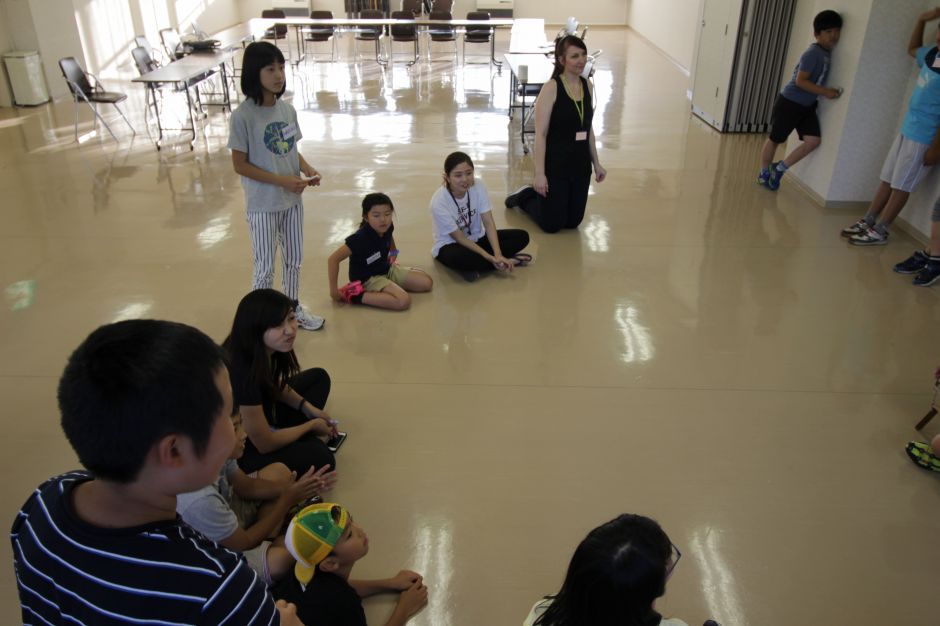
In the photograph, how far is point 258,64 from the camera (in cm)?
316

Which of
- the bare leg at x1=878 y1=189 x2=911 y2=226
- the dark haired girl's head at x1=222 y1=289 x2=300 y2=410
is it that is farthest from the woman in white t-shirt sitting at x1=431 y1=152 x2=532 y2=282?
the bare leg at x1=878 y1=189 x2=911 y2=226

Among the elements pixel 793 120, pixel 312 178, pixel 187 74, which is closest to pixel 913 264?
pixel 793 120

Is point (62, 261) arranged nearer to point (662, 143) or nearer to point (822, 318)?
point (822, 318)

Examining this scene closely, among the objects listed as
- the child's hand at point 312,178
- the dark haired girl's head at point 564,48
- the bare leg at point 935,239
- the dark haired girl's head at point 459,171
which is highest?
the dark haired girl's head at point 564,48

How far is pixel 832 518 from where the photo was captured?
256 cm

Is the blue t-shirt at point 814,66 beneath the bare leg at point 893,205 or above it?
above

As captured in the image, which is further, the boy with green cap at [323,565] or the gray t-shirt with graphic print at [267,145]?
the gray t-shirt with graphic print at [267,145]

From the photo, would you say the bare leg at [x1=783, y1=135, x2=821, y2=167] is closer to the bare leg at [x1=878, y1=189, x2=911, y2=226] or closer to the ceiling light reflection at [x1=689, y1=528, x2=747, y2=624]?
the bare leg at [x1=878, y1=189, x2=911, y2=226]

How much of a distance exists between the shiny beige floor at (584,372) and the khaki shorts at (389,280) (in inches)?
6.3

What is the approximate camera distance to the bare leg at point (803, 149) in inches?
224

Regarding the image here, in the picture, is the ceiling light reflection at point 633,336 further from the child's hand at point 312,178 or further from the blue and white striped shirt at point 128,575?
the blue and white striped shirt at point 128,575

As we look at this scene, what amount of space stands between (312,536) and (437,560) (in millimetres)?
629

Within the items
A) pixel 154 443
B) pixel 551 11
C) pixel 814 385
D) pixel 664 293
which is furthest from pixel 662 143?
pixel 551 11

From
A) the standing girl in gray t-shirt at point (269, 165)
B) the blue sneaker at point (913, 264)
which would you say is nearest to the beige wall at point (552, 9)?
the blue sneaker at point (913, 264)
